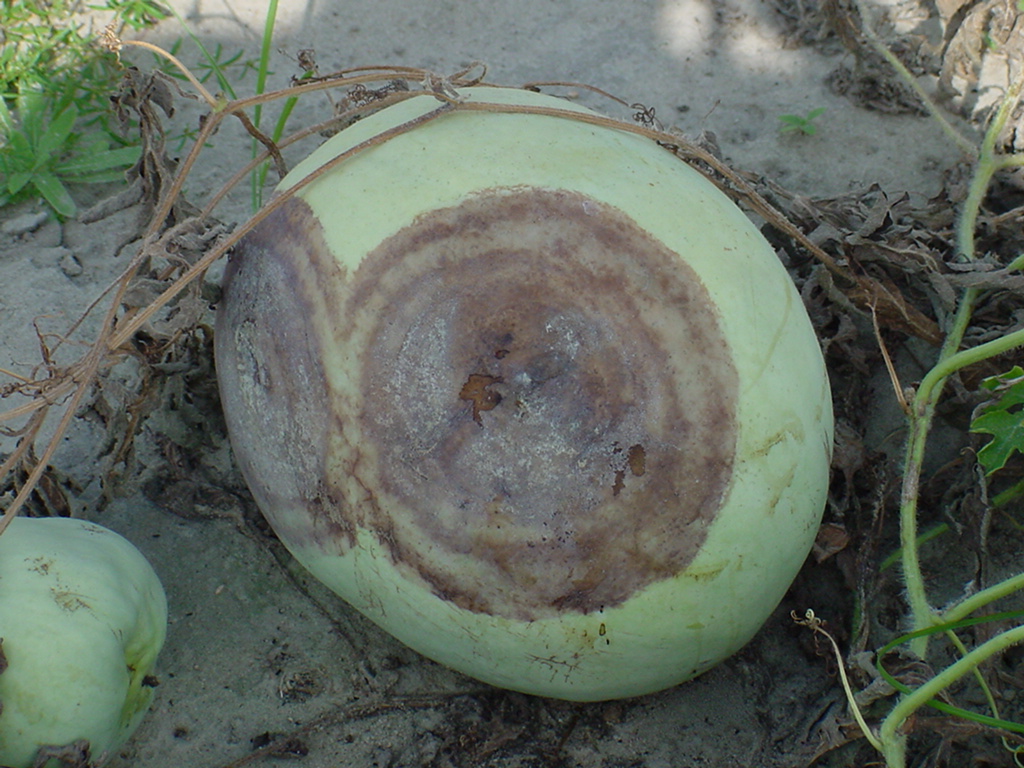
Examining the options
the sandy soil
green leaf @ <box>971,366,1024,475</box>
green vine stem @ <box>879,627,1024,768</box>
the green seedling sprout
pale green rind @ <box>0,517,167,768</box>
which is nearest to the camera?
green vine stem @ <box>879,627,1024,768</box>

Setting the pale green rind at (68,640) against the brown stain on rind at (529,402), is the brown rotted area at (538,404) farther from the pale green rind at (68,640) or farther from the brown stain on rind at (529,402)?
the pale green rind at (68,640)

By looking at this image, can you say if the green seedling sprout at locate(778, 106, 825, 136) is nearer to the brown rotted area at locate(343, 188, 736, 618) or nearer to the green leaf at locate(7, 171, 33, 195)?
the brown rotted area at locate(343, 188, 736, 618)

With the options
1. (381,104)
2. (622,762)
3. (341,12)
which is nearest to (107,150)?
(341,12)

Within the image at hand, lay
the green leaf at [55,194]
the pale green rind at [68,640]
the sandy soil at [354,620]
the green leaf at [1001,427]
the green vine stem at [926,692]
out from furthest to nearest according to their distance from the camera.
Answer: the green leaf at [55,194]
the sandy soil at [354,620]
the green leaf at [1001,427]
the pale green rind at [68,640]
the green vine stem at [926,692]

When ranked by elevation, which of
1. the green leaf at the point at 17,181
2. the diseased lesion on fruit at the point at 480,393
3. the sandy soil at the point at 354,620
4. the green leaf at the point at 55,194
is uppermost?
the diseased lesion on fruit at the point at 480,393

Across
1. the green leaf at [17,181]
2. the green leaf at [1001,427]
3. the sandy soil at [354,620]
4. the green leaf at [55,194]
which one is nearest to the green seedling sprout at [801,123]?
the sandy soil at [354,620]

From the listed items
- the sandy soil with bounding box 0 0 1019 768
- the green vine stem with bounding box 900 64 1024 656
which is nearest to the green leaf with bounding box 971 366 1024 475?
the green vine stem with bounding box 900 64 1024 656

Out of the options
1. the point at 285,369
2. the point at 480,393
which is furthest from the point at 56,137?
the point at 480,393

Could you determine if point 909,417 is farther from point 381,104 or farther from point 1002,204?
point 381,104
